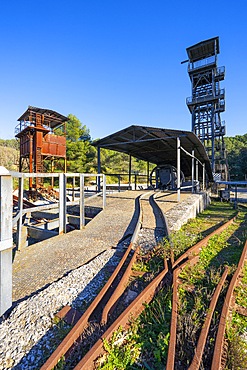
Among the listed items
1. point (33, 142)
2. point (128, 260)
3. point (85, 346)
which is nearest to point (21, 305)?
point (85, 346)

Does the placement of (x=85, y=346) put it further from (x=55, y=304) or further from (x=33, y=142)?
(x=33, y=142)

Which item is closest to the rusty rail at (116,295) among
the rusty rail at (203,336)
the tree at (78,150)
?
the rusty rail at (203,336)

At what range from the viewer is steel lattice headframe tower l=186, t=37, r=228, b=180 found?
25844 millimetres

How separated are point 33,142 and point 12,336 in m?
17.4

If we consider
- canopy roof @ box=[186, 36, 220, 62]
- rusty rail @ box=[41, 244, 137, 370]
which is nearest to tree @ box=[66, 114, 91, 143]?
canopy roof @ box=[186, 36, 220, 62]

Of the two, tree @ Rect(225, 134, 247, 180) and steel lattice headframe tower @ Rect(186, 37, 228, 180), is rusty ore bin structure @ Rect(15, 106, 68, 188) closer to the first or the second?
steel lattice headframe tower @ Rect(186, 37, 228, 180)

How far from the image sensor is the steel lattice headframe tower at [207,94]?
25844mm

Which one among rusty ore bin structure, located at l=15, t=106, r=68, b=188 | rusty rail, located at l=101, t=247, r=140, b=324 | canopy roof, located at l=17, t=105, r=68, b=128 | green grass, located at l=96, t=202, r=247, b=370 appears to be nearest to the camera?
green grass, located at l=96, t=202, r=247, b=370

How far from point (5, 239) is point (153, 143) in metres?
11.6

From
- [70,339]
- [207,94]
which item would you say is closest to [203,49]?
[207,94]

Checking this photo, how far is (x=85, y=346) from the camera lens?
167 cm

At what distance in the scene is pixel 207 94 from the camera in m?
26.3

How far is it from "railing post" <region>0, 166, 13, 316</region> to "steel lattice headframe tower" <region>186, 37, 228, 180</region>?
88.2 ft

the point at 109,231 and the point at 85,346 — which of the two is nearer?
the point at 85,346
